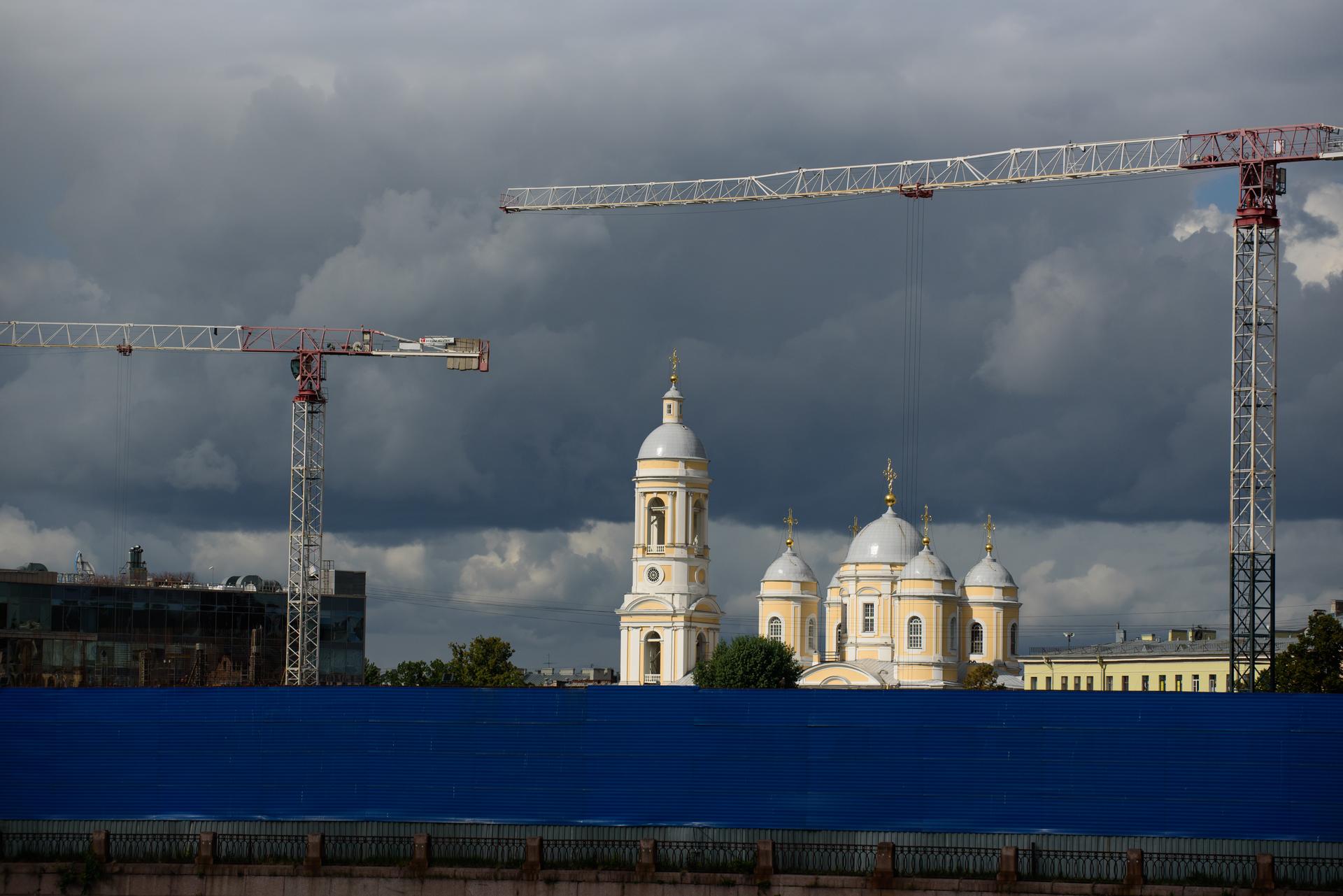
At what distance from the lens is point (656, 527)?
133750mm

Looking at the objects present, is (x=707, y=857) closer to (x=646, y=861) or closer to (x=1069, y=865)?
(x=646, y=861)

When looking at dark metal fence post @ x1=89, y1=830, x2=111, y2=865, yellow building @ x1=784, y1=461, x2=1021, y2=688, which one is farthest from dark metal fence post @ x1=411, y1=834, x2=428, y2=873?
yellow building @ x1=784, y1=461, x2=1021, y2=688

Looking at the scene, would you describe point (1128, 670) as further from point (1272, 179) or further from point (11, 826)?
point (11, 826)

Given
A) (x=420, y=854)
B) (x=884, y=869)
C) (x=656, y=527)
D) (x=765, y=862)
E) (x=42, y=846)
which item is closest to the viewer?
(x=884, y=869)

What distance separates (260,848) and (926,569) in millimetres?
84152

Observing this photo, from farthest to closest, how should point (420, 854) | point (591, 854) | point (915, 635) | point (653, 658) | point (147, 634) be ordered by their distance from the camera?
point (653, 658) → point (915, 635) → point (147, 634) → point (591, 854) → point (420, 854)

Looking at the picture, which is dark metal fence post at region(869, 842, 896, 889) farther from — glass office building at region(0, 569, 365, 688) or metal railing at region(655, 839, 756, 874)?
glass office building at region(0, 569, 365, 688)

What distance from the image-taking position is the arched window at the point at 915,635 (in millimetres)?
132500

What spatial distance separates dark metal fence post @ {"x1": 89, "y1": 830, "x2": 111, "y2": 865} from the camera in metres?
51.9

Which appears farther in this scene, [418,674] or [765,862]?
[418,674]

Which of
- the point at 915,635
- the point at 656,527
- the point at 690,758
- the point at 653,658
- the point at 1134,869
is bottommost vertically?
the point at 1134,869

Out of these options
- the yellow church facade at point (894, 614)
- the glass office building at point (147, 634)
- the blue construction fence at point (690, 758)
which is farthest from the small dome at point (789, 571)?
the blue construction fence at point (690, 758)

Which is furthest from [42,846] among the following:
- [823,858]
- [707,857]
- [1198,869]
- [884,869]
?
[1198,869]

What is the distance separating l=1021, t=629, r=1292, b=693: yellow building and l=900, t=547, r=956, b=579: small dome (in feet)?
32.2
